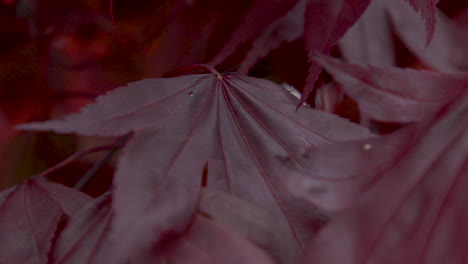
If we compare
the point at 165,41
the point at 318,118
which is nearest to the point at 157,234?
the point at 318,118

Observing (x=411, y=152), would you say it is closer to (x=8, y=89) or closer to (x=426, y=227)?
(x=426, y=227)

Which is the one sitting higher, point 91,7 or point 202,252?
→ point 91,7

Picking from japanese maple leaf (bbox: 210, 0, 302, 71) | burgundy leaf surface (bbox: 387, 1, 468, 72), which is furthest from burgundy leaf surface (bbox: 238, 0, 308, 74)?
burgundy leaf surface (bbox: 387, 1, 468, 72)

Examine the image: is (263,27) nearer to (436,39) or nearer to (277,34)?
(277,34)

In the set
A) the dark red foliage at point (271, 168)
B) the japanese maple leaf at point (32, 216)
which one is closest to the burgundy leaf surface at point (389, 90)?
the dark red foliage at point (271, 168)

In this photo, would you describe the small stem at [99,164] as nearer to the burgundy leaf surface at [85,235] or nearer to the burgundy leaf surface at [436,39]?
the burgundy leaf surface at [85,235]

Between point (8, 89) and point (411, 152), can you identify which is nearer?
point (411, 152)

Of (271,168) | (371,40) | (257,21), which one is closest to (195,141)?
(271,168)
